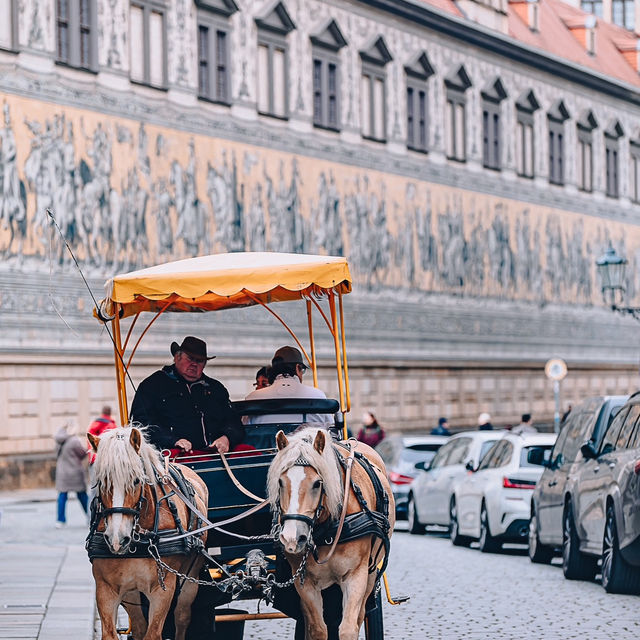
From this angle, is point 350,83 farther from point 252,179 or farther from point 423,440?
point 423,440

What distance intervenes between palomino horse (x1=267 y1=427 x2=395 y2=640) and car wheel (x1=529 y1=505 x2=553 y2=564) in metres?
10.1

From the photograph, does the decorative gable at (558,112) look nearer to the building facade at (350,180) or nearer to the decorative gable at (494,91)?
the building facade at (350,180)

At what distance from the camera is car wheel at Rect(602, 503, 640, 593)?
15164 millimetres

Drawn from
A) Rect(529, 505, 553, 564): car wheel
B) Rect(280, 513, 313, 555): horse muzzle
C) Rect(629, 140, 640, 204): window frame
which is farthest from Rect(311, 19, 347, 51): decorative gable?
Rect(280, 513, 313, 555): horse muzzle

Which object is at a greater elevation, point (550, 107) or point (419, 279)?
point (550, 107)

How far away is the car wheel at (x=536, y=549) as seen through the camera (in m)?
19.2

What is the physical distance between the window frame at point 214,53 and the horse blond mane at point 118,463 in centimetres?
3274


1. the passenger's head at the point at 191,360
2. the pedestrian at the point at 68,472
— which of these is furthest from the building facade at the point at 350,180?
the passenger's head at the point at 191,360

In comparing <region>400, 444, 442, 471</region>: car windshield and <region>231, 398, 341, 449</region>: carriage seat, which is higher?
<region>231, 398, 341, 449</region>: carriage seat

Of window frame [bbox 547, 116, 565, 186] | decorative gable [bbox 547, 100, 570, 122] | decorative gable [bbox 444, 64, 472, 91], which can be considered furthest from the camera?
window frame [bbox 547, 116, 565, 186]

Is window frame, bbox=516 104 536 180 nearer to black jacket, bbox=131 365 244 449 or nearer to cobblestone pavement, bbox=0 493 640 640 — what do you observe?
cobblestone pavement, bbox=0 493 640 640

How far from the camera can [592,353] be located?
62.0 meters

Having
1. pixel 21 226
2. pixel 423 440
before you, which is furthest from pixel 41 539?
pixel 21 226

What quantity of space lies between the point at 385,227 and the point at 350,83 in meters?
4.03
